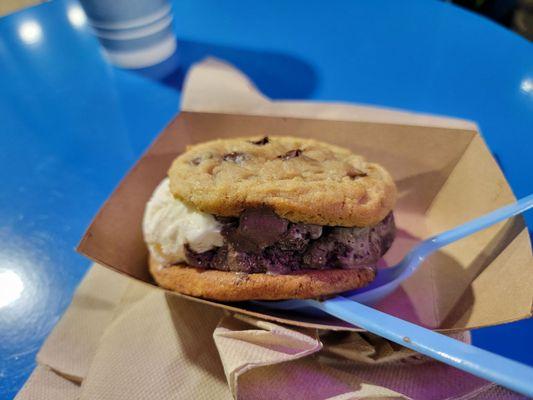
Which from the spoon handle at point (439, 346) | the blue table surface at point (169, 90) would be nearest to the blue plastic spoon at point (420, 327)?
the spoon handle at point (439, 346)

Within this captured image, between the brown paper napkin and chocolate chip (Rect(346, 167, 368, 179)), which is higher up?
chocolate chip (Rect(346, 167, 368, 179))

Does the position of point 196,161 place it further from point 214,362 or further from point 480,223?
point 480,223

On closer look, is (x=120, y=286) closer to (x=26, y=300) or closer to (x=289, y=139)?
(x=26, y=300)

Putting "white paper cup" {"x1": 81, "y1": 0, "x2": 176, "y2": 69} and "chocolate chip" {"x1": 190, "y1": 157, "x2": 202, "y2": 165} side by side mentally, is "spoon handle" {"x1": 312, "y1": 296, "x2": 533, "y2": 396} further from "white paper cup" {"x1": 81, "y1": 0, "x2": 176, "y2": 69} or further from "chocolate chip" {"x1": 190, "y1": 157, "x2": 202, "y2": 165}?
"white paper cup" {"x1": 81, "y1": 0, "x2": 176, "y2": 69}

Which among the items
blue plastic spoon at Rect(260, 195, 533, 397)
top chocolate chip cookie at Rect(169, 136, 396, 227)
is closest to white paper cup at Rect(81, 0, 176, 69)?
top chocolate chip cookie at Rect(169, 136, 396, 227)

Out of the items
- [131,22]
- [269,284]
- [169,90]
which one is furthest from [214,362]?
[131,22]

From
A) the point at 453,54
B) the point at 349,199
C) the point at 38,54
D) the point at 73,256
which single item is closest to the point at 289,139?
the point at 349,199
